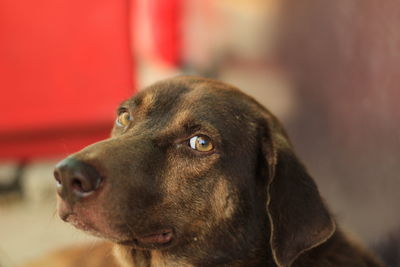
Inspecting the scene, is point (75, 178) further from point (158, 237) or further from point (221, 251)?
point (221, 251)

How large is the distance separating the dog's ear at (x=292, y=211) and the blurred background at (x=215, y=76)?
36.3 inches

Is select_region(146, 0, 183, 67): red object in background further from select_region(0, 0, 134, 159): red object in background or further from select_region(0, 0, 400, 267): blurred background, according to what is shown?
select_region(0, 0, 134, 159): red object in background

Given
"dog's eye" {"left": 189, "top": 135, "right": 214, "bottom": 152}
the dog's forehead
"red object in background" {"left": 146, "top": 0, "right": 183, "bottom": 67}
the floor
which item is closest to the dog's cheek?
"dog's eye" {"left": 189, "top": 135, "right": 214, "bottom": 152}

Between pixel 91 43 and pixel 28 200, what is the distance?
1764 mm

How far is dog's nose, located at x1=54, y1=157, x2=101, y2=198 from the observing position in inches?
83.7

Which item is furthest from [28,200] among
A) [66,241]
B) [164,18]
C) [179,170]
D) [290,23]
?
[179,170]

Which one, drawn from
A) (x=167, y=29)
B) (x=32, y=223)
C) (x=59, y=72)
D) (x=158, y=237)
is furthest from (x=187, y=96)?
(x=167, y=29)

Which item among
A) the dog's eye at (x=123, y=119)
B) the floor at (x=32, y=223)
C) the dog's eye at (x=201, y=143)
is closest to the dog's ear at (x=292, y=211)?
the dog's eye at (x=201, y=143)

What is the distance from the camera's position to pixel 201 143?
255cm

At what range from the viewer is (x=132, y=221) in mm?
2316

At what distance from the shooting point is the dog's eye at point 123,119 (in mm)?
2846

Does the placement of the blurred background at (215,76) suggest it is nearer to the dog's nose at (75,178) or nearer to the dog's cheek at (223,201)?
the dog's cheek at (223,201)

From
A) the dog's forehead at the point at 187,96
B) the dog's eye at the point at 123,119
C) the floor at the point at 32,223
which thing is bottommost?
the floor at the point at 32,223

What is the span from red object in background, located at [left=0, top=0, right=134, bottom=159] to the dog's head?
3209 mm
